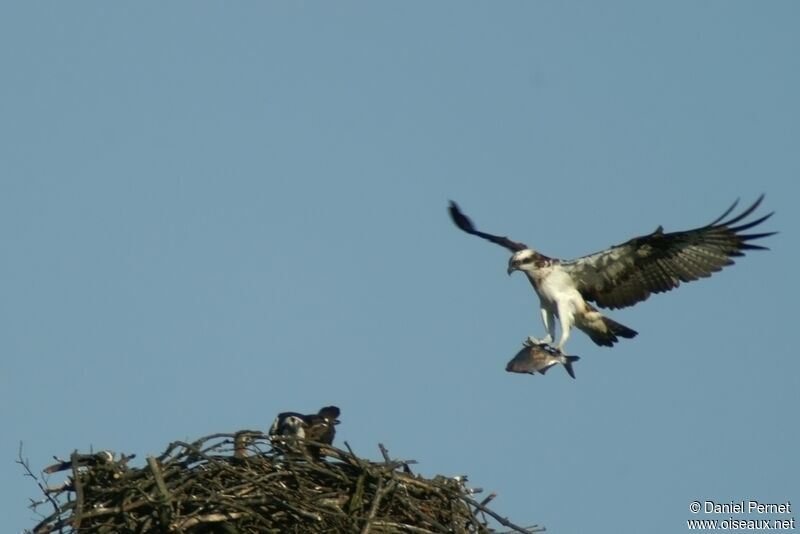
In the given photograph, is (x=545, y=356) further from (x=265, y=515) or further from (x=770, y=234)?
(x=265, y=515)

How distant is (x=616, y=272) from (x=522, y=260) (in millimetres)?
813

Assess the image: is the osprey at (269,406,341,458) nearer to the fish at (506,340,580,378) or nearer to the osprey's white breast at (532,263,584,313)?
the fish at (506,340,580,378)

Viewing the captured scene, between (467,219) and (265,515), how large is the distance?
530cm

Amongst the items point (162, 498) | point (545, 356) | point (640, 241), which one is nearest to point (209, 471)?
point (162, 498)

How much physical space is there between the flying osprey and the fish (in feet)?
0.65

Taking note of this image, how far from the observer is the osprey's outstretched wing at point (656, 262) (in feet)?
47.0

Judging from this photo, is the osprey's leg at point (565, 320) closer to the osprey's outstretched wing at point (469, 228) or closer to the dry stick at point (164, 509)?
the osprey's outstretched wing at point (469, 228)

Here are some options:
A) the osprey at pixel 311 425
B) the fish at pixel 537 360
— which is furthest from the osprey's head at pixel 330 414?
the fish at pixel 537 360

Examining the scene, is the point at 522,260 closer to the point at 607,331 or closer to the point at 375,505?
the point at 607,331

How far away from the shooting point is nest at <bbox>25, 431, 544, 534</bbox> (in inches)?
434

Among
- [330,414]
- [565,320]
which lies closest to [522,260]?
[565,320]

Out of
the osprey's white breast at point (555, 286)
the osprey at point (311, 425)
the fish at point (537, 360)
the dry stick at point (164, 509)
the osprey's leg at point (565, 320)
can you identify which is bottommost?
the dry stick at point (164, 509)

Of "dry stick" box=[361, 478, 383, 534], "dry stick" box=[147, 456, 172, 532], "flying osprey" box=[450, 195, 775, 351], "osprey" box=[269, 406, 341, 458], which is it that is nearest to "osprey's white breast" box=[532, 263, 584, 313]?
"flying osprey" box=[450, 195, 775, 351]

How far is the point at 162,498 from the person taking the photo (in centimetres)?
1095
